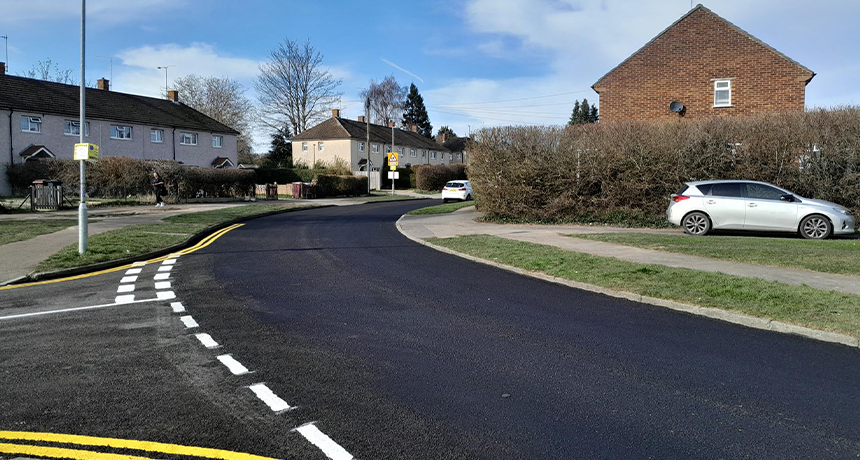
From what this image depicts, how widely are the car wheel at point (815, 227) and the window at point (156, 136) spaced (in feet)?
150

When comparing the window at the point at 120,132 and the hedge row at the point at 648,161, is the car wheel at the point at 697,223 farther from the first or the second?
the window at the point at 120,132

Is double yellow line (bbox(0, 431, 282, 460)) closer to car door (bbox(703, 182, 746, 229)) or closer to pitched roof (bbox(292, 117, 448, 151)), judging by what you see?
car door (bbox(703, 182, 746, 229))

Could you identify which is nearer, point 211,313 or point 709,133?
point 211,313

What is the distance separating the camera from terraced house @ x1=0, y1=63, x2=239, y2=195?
38.5 metres

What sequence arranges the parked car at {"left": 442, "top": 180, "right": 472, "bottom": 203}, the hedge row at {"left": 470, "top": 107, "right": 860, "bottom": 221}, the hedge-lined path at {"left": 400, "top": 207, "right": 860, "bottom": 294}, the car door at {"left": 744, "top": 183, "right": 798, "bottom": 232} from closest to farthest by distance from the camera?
the hedge-lined path at {"left": 400, "top": 207, "right": 860, "bottom": 294}
the car door at {"left": 744, "top": 183, "right": 798, "bottom": 232}
the hedge row at {"left": 470, "top": 107, "right": 860, "bottom": 221}
the parked car at {"left": 442, "top": 180, "right": 472, "bottom": 203}

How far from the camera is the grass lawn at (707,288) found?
7183 millimetres

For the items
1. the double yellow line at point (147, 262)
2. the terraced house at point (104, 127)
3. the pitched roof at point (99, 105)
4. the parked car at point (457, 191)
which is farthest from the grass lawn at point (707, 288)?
the pitched roof at point (99, 105)

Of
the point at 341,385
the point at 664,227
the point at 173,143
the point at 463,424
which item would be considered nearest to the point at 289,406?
the point at 341,385

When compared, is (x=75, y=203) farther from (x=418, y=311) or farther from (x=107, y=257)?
(x=418, y=311)

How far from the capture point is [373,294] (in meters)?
8.80

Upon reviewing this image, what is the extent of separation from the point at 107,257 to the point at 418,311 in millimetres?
7537

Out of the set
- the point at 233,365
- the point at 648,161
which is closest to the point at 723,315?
the point at 233,365

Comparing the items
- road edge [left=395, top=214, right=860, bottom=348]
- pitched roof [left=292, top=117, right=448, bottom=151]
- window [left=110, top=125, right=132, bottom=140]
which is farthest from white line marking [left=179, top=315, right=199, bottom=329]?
pitched roof [left=292, top=117, right=448, bottom=151]

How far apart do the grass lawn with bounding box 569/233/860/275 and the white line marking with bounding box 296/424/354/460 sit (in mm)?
9594
